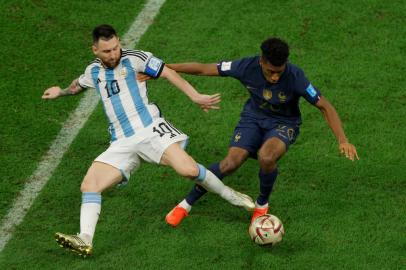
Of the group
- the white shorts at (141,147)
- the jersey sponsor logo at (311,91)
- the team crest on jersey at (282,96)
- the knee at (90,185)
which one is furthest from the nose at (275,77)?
the knee at (90,185)

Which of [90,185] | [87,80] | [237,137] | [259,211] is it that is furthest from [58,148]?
[259,211]

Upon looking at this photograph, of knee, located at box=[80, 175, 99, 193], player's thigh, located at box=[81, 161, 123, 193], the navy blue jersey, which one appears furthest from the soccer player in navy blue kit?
knee, located at box=[80, 175, 99, 193]

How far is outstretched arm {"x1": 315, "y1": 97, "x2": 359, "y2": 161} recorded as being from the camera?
8268 millimetres

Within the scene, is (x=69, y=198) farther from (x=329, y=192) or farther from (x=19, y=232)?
(x=329, y=192)

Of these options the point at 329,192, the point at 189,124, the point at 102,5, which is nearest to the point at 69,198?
the point at 189,124

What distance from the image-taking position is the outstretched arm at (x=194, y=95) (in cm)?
808

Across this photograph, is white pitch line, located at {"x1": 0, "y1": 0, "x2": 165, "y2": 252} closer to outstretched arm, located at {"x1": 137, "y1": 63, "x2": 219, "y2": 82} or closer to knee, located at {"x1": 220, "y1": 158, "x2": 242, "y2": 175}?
outstretched arm, located at {"x1": 137, "y1": 63, "x2": 219, "y2": 82}

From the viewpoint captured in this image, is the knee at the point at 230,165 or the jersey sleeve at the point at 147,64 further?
the knee at the point at 230,165

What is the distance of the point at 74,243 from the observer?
815 cm

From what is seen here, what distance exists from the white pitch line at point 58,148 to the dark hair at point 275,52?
106 inches

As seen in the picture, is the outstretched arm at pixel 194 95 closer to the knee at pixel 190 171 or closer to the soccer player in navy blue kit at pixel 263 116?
the soccer player in navy blue kit at pixel 263 116

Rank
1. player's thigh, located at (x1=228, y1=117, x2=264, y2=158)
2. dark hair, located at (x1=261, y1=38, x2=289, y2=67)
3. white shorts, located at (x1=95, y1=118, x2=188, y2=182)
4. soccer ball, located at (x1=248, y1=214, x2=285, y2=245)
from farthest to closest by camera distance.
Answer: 1. player's thigh, located at (x1=228, y1=117, x2=264, y2=158)
2. white shorts, located at (x1=95, y1=118, x2=188, y2=182)
3. soccer ball, located at (x1=248, y1=214, x2=285, y2=245)
4. dark hair, located at (x1=261, y1=38, x2=289, y2=67)

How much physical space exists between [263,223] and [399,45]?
382cm

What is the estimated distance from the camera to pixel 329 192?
9305 millimetres
